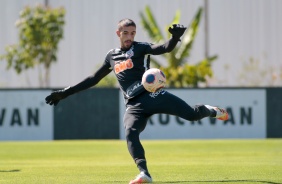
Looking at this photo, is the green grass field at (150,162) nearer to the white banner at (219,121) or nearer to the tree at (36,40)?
the white banner at (219,121)

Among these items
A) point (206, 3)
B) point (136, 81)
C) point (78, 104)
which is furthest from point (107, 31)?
point (136, 81)

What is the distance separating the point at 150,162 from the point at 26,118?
9.72 m

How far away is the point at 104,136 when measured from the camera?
77.5 feet

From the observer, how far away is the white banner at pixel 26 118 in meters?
23.3

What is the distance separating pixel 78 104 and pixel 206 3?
40.6 feet

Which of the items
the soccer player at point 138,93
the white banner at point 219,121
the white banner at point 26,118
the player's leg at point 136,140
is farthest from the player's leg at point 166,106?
the white banner at point 26,118

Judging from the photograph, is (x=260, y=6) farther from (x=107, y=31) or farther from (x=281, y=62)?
(x=107, y=31)

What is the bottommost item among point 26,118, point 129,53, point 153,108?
point 26,118

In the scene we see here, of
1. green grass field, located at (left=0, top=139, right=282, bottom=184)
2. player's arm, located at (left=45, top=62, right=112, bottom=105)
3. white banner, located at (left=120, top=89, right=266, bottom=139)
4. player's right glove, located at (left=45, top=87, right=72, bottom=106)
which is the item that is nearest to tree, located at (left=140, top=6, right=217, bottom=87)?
white banner, located at (left=120, top=89, right=266, bottom=139)

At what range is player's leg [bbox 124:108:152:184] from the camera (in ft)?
30.7

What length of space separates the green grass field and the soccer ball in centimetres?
115

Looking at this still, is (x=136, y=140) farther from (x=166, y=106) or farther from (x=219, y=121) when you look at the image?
(x=219, y=121)

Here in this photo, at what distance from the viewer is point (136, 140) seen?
966 centimetres

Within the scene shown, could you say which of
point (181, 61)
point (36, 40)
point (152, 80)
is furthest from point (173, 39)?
point (181, 61)
